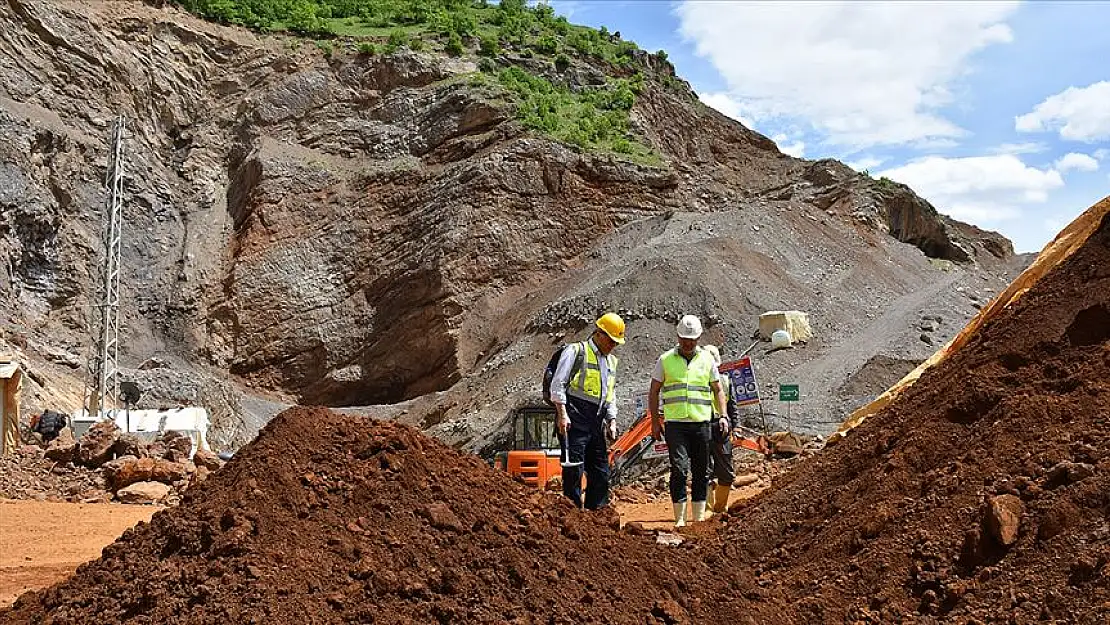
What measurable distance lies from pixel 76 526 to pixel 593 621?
8.57 meters

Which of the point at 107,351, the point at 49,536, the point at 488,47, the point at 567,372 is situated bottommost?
the point at 49,536

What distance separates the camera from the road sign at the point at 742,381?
14266 millimetres

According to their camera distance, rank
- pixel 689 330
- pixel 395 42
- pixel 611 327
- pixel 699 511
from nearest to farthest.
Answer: pixel 611 327, pixel 689 330, pixel 699 511, pixel 395 42

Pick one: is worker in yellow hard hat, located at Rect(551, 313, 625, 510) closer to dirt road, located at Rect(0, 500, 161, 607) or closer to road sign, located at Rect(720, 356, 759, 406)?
dirt road, located at Rect(0, 500, 161, 607)

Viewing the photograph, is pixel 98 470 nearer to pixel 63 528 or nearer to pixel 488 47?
pixel 63 528

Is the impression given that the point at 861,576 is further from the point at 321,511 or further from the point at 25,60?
the point at 25,60

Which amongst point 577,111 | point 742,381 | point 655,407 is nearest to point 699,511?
point 655,407

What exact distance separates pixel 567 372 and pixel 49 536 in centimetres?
597

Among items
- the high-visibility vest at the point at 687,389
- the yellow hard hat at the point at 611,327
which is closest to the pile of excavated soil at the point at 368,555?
the yellow hard hat at the point at 611,327

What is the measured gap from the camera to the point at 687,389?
8.18 m

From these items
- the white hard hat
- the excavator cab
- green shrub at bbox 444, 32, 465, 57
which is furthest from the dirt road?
green shrub at bbox 444, 32, 465, 57

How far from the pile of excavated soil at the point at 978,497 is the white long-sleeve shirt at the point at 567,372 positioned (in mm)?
1399

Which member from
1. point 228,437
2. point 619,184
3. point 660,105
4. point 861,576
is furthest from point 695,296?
point 861,576

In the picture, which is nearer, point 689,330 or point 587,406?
point 587,406
